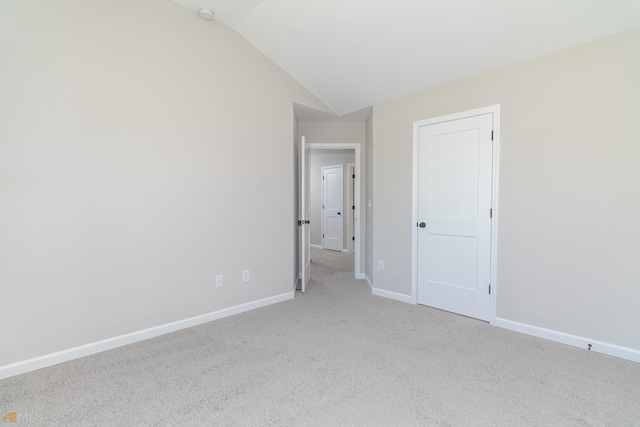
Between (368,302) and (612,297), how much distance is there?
203 centimetres

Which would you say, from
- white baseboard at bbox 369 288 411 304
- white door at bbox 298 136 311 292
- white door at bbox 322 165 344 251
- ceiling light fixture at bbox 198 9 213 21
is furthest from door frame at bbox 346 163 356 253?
ceiling light fixture at bbox 198 9 213 21

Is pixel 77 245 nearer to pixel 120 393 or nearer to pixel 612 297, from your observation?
pixel 120 393

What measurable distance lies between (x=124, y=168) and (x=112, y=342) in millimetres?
1360

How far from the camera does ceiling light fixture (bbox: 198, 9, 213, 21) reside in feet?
8.34

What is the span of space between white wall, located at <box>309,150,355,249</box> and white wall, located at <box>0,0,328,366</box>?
134 inches

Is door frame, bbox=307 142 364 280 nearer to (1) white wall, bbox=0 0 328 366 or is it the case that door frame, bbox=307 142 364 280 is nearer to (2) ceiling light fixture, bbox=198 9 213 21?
(1) white wall, bbox=0 0 328 366

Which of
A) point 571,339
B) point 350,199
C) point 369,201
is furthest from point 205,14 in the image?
point 350,199

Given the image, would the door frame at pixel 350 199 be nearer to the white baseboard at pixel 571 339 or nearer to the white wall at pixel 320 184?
the white wall at pixel 320 184

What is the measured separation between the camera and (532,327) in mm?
2439

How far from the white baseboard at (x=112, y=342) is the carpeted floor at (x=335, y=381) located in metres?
0.07

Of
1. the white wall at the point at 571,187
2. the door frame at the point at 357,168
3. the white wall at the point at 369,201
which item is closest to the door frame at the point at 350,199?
the door frame at the point at 357,168

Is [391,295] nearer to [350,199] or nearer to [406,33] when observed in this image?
[406,33]

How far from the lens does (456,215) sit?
2889 mm

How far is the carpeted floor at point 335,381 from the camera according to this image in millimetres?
1487
